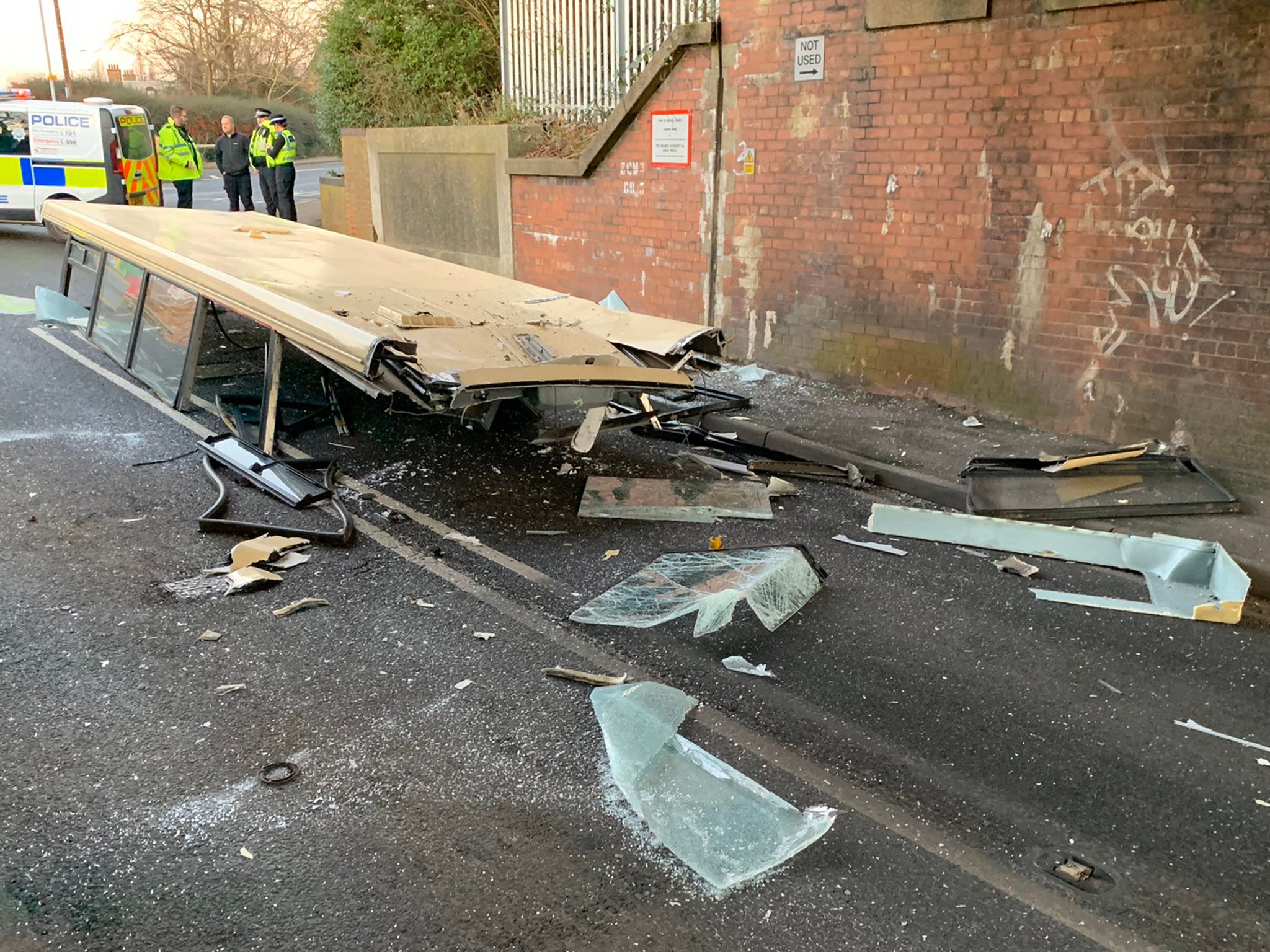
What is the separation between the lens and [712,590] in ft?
15.4

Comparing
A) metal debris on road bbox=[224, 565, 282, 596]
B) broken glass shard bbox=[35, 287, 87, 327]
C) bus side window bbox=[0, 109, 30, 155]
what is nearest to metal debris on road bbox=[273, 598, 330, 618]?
metal debris on road bbox=[224, 565, 282, 596]

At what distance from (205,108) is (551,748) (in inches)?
1909

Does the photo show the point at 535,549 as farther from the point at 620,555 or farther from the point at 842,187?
the point at 842,187

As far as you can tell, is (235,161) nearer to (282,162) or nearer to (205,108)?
(282,162)

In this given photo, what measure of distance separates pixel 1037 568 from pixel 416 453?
163 inches

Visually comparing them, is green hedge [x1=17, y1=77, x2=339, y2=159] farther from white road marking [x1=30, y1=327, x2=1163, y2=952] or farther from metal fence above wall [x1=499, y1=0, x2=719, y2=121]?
white road marking [x1=30, y1=327, x2=1163, y2=952]

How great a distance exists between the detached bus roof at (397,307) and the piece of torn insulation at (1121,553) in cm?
168

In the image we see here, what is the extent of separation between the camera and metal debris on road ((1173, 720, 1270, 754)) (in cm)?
365

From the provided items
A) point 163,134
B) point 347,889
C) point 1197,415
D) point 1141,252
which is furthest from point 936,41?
point 163,134

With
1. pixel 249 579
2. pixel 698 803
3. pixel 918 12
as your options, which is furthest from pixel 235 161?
pixel 698 803

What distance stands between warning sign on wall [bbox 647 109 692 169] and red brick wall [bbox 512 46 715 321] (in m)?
0.05

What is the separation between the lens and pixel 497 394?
5.22 m

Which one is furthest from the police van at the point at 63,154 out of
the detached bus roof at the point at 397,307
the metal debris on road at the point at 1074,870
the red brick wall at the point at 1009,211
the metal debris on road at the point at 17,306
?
the metal debris on road at the point at 1074,870

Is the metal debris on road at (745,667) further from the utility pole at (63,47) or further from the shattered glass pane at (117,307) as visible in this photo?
the utility pole at (63,47)
